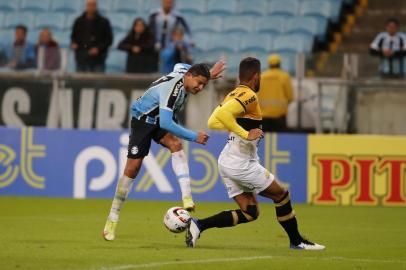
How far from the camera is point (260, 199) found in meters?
19.8

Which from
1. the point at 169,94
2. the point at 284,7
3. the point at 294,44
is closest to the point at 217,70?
the point at 169,94

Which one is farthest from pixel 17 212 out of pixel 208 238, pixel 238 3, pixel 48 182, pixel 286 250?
pixel 238 3

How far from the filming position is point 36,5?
83.1 ft

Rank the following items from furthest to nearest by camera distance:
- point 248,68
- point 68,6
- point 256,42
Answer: point 68,6, point 256,42, point 248,68

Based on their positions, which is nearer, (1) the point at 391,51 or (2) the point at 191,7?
(1) the point at 391,51

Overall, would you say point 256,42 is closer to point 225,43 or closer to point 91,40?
point 225,43

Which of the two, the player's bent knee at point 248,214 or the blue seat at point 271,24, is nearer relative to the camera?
the player's bent knee at point 248,214

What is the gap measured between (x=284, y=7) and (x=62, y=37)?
4.66m

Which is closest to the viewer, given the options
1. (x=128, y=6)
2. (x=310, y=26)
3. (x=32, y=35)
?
(x=310, y=26)

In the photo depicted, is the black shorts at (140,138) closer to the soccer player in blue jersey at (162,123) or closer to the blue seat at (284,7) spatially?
the soccer player in blue jersey at (162,123)

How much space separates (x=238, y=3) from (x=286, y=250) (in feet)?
44.5

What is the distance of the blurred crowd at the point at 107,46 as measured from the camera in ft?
64.0

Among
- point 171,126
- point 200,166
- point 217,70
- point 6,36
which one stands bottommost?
point 200,166

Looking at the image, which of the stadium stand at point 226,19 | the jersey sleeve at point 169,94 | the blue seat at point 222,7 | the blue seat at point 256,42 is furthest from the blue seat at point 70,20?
the jersey sleeve at point 169,94
